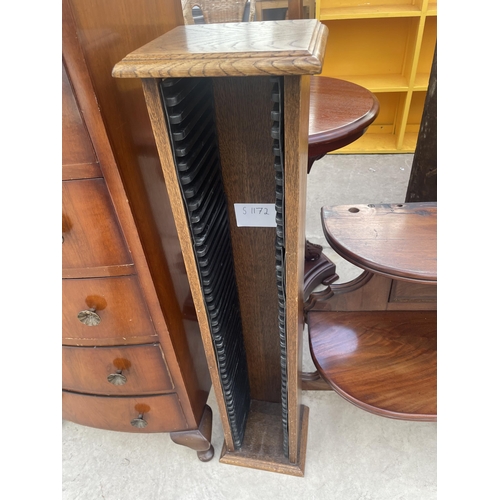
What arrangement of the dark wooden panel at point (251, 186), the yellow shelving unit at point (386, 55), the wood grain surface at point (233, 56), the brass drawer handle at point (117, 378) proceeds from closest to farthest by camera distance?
the wood grain surface at point (233, 56), the dark wooden panel at point (251, 186), the brass drawer handle at point (117, 378), the yellow shelving unit at point (386, 55)

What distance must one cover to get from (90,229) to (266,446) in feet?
2.51

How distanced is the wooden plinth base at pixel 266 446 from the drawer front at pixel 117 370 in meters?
0.32

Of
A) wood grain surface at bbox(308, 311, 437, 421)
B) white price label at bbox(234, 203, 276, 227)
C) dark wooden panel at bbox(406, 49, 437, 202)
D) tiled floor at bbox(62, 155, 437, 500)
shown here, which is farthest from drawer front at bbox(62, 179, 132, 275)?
dark wooden panel at bbox(406, 49, 437, 202)

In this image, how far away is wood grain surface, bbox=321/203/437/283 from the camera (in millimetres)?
768

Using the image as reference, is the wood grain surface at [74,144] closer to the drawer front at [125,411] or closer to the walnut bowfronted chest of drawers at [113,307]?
the walnut bowfronted chest of drawers at [113,307]

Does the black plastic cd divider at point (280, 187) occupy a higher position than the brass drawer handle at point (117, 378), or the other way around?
the black plastic cd divider at point (280, 187)

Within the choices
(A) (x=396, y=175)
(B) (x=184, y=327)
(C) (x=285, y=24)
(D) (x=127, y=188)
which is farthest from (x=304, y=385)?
(A) (x=396, y=175)

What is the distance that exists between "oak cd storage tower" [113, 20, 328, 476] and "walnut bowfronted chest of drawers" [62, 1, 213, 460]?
→ 0.09 meters

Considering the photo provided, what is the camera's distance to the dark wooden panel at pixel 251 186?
624mm

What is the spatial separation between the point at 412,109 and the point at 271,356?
2.35 m

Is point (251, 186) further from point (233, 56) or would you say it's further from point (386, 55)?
point (386, 55)

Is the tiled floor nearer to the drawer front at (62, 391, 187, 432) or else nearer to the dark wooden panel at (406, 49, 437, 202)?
the drawer front at (62, 391, 187, 432)

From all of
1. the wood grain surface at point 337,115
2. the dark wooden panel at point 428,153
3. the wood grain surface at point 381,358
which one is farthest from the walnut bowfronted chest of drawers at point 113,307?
the dark wooden panel at point 428,153

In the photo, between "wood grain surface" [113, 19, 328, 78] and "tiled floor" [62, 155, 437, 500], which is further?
"tiled floor" [62, 155, 437, 500]
